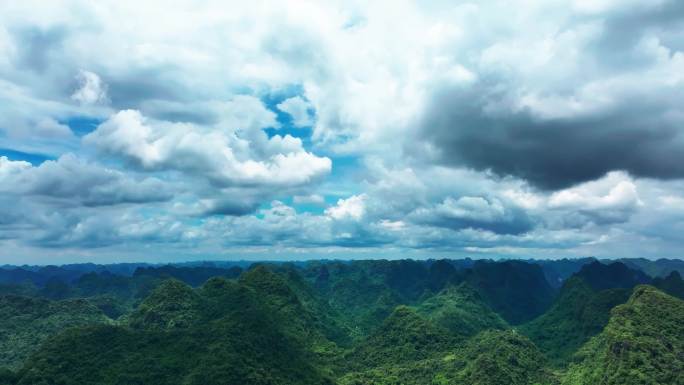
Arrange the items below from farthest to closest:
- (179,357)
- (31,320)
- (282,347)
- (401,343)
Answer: (31,320)
(401,343)
(282,347)
(179,357)

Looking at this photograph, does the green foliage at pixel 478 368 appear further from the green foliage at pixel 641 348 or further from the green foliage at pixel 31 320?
the green foliage at pixel 31 320

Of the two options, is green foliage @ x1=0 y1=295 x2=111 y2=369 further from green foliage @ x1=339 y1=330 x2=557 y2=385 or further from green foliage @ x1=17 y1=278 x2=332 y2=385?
green foliage @ x1=339 y1=330 x2=557 y2=385

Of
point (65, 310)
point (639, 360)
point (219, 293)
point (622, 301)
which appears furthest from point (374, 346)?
point (65, 310)

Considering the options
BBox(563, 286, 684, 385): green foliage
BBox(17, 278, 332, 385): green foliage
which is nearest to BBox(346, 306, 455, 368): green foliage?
BBox(17, 278, 332, 385): green foliage

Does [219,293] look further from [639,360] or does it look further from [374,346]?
[639,360]

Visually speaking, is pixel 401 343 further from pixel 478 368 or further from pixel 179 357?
pixel 179 357

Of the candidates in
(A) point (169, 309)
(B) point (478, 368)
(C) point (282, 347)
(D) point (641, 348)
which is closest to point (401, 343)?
(B) point (478, 368)
